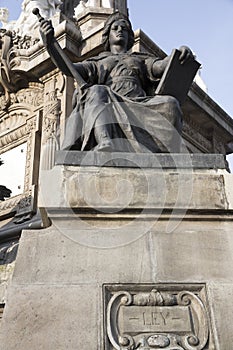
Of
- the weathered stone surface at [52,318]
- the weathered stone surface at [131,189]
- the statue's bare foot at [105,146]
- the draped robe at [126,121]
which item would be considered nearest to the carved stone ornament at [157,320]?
the weathered stone surface at [52,318]

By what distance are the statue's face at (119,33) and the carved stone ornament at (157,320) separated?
11.5ft

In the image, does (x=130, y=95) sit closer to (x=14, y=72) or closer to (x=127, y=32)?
(x=127, y=32)

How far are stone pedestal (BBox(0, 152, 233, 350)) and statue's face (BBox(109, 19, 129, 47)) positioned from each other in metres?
2.41

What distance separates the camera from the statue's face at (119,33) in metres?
5.39

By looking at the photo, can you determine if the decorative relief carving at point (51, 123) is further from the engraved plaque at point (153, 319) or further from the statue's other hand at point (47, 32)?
the engraved plaque at point (153, 319)

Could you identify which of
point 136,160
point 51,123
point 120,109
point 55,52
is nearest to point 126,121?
point 120,109

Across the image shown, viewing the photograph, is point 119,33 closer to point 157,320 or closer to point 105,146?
point 105,146

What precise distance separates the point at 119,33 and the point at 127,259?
3.35 meters

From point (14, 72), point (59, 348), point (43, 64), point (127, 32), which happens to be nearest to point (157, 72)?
point (127, 32)

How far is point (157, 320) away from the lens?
2.76m

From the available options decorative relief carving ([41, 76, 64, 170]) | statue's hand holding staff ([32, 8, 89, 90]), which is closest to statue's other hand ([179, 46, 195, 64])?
statue's hand holding staff ([32, 8, 89, 90])

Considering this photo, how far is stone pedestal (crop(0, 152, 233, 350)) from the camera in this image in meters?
2.68

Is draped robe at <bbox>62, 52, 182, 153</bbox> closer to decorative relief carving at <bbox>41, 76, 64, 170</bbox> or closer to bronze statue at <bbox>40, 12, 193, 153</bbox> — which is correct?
bronze statue at <bbox>40, 12, 193, 153</bbox>

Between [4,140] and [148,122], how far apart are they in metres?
6.57
